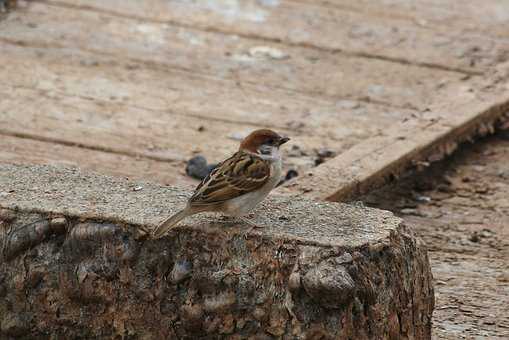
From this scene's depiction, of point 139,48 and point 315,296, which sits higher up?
point 139,48

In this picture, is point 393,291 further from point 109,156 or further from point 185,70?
point 185,70

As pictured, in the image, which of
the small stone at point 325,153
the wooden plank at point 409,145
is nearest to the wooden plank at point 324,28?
the wooden plank at point 409,145

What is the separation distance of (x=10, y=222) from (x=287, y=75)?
9.43 feet

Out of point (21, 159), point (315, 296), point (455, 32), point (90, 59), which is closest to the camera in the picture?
point (315, 296)

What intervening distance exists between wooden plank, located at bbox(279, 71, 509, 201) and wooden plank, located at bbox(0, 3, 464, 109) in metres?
0.30

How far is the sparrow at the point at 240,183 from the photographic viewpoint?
4.03m

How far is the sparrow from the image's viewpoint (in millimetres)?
4027

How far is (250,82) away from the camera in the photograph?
668 cm

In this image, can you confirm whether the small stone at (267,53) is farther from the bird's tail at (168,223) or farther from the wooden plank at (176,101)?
the bird's tail at (168,223)

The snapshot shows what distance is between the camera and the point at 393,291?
398 cm

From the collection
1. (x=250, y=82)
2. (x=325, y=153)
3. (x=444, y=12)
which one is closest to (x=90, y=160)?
(x=325, y=153)

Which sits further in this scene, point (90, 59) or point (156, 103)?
point (90, 59)

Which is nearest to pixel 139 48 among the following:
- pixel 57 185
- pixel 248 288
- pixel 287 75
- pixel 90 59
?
pixel 90 59

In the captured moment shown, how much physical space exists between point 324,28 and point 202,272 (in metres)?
3.60
